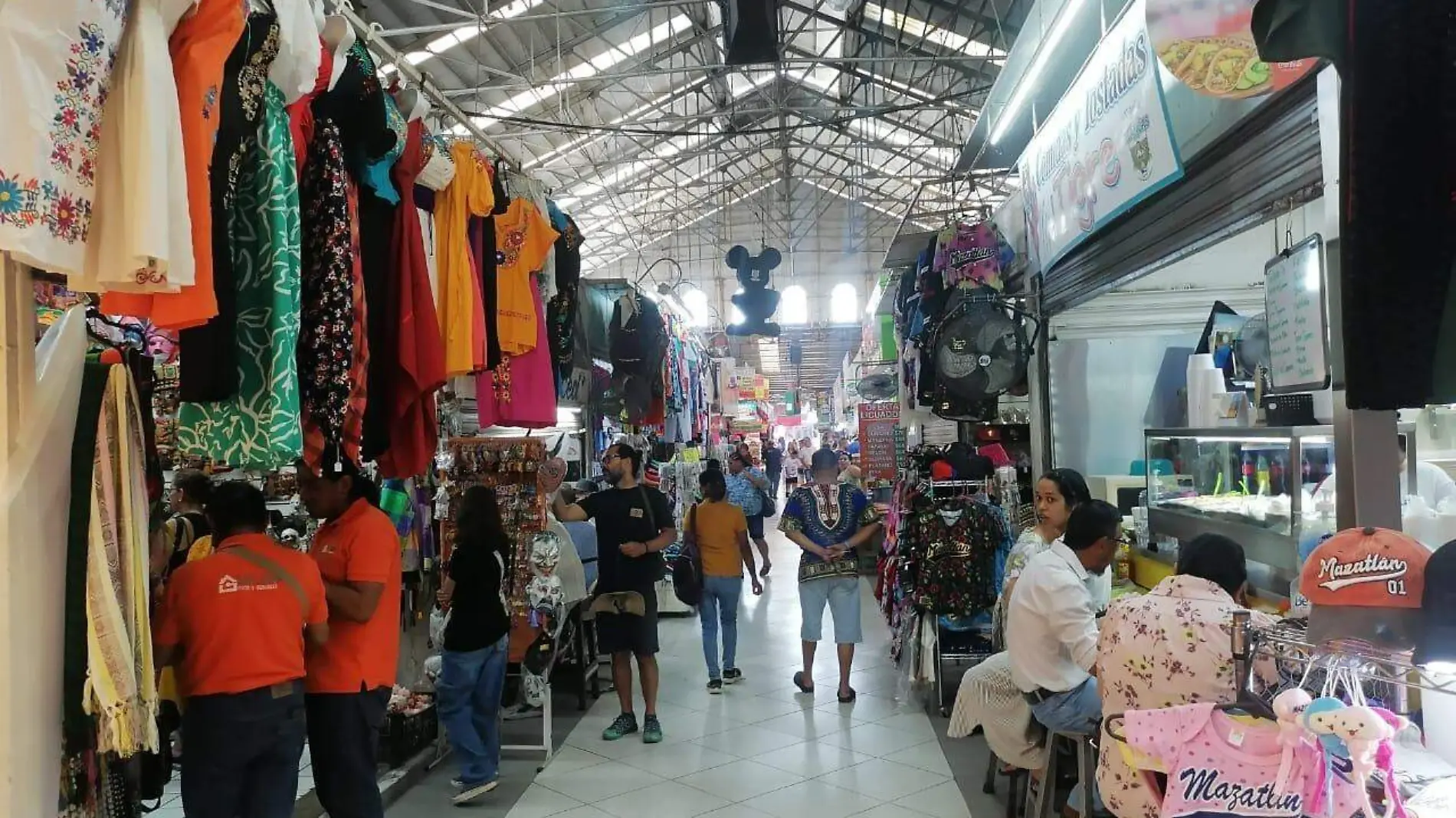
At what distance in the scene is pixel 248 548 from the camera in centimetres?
279

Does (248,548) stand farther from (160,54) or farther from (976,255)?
(976,255)

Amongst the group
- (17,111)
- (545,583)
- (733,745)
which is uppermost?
(17,111)

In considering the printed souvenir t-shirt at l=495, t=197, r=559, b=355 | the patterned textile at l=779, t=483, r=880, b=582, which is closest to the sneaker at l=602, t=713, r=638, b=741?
the patterned textile at l=779, t=483, r=880, b=582

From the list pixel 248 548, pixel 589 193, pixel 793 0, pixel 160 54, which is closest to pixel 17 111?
pixel 160 54

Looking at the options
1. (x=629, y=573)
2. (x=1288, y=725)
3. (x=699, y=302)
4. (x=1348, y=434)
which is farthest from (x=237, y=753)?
(x=699, y=302)

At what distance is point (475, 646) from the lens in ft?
14.2

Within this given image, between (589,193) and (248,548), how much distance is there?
65.8ft

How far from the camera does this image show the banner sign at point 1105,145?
130 inches

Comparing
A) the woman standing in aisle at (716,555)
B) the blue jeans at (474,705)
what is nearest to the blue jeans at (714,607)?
the woman standing in aisle at (716,555)

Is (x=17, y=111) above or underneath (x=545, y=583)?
above

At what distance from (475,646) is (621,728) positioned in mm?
1314

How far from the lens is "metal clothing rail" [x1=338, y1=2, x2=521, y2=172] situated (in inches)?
96.8

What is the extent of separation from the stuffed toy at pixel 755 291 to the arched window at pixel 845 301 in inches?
722

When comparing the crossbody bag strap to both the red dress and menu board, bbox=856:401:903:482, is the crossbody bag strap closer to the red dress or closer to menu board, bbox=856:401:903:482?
the red dress
